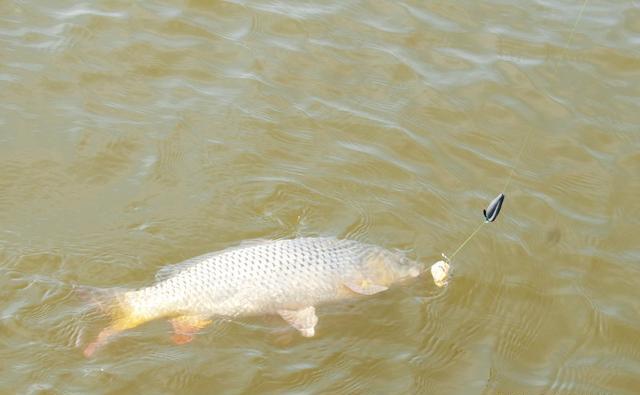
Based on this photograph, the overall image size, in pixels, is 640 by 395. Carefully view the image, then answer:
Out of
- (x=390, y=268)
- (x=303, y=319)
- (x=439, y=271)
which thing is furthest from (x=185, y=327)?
(x=439, y=271)

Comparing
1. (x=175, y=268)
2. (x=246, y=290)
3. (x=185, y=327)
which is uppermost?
(x=246, y=290)

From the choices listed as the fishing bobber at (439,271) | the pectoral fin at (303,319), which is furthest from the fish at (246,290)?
the fishing bobber at (439,271)

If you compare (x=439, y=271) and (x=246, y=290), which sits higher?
(x=246, y=290)

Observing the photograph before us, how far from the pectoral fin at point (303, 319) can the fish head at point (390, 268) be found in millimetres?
482

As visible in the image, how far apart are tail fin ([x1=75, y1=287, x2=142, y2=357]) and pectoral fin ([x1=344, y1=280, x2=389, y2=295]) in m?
1.32

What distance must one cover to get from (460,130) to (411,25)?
1625mm

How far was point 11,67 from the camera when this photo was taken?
7.20m

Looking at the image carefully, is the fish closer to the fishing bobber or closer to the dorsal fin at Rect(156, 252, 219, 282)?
the dorsal fin at Rect(156, 252, 219, 282)

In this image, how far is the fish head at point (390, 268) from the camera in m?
5.64

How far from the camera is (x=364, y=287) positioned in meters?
5.55

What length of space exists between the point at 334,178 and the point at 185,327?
196cm

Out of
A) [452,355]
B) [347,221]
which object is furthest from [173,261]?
[452,355]

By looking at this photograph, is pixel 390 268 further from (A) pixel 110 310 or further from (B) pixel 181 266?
(A) pixel 110 310

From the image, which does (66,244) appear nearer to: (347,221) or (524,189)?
(347,221)
